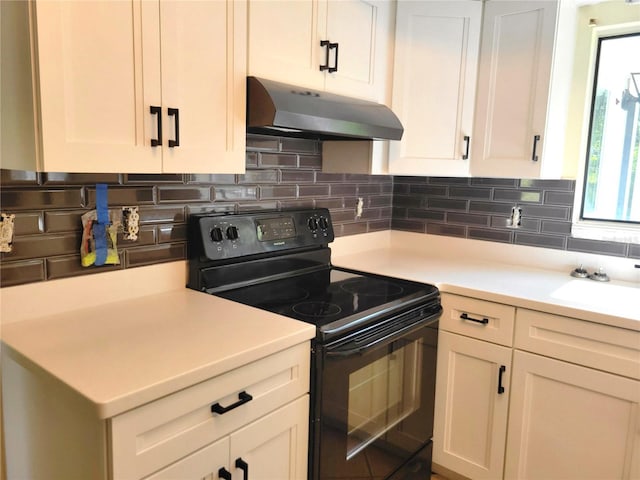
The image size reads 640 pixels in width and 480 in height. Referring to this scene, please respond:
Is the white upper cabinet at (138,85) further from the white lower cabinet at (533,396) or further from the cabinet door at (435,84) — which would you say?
the white lower cabinet at (533,396)

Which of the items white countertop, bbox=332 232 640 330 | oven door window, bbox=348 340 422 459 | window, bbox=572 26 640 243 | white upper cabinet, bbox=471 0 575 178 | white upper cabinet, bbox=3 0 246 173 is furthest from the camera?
window, bbox=572 26 640 243

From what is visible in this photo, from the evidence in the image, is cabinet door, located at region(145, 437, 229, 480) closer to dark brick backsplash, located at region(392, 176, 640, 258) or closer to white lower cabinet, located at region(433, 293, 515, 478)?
white lower cabinet, located at region(433, 293, 515, 478)

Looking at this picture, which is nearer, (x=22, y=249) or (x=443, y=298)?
(x=22, y=249)

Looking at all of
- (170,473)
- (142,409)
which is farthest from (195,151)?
(170,473)

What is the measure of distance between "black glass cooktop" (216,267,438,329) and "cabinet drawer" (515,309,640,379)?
373 millimetres

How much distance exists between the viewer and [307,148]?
2279 millimetres

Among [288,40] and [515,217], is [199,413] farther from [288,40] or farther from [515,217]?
[515,217]

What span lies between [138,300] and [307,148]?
1052mm

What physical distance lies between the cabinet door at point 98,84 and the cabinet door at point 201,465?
29.1 inches

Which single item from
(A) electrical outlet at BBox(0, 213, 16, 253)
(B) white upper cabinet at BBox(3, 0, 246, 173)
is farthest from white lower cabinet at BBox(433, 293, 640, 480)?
(A) electrical outlet at BBox(0, 213, 16, 253)

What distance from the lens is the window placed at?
224cm

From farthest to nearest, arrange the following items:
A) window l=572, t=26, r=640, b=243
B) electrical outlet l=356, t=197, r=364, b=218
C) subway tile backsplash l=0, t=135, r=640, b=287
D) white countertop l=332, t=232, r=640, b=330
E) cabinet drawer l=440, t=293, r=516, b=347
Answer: electrical outlet l=356, t=197, r=364, b=218 < window l=572, t=26, r=640, b=243 < cabinet drawer l=440, t=293, r=516, b=347 < white countertop l=332, t=232, r=640, b=330 < subway tile backsplash l=0, t=135, r=640, b=287

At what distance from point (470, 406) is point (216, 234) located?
1.26 metres

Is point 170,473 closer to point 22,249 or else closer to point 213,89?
point 22,249
